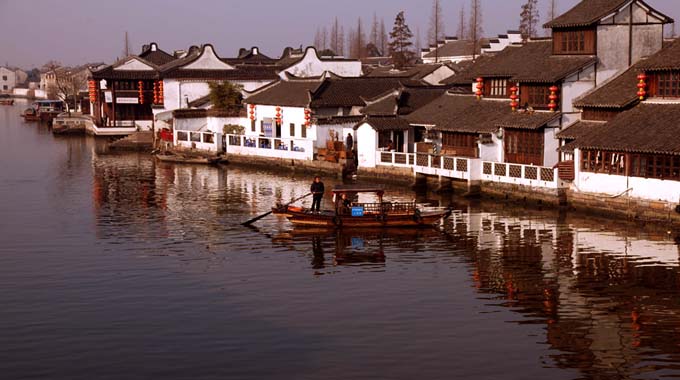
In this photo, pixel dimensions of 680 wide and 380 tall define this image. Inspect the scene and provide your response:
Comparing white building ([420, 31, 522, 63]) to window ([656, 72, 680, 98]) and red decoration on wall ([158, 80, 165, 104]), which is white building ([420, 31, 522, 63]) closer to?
red decoration on wall ([158, 80, 165, 104])

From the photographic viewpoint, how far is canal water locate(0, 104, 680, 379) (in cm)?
2570

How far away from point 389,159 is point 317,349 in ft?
122

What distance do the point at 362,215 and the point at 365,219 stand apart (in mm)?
283

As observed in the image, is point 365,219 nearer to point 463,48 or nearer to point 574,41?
point 574,41

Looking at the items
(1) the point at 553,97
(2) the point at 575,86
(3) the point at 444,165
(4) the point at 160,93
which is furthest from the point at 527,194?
(4) the point at 160,93

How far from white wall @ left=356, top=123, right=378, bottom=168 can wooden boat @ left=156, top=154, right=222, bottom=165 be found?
1554 centimetres

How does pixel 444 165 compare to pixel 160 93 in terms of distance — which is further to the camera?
pixel 160 93

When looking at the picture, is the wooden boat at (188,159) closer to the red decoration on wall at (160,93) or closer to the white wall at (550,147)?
the red decoration on wall at (160,93)

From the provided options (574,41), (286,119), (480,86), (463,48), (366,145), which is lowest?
(366,145)

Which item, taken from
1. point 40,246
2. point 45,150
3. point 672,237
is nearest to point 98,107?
point 45,150

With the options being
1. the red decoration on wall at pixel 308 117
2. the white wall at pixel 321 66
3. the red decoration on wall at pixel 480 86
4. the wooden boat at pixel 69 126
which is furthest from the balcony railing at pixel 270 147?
the wooden boat at pixel 69 126

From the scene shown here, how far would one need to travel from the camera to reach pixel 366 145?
65.2m

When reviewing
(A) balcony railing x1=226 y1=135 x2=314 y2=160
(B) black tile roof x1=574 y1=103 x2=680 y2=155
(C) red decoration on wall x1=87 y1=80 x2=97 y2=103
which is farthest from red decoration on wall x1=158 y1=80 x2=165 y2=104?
(B) black tile roof x1=574 y1=103 x2=680 y2=155

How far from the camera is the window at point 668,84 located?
155 ft
